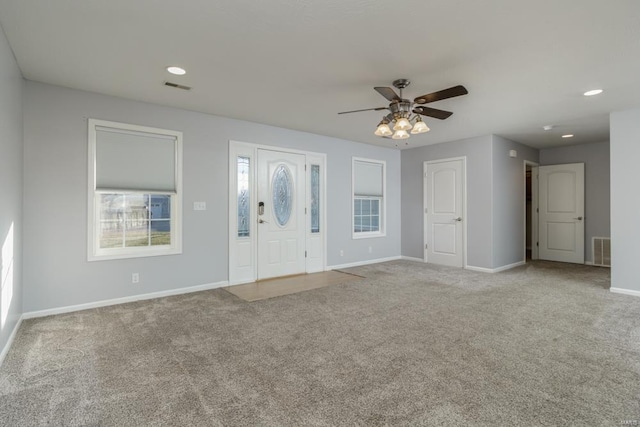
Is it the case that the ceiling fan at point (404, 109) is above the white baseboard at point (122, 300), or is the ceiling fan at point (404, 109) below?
above

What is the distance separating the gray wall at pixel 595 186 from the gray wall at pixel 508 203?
112 centimetres

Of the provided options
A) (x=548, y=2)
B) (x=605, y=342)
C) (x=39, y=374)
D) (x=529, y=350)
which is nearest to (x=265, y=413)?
(x=39, y=374)

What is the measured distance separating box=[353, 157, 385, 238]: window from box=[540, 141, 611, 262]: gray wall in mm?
4103

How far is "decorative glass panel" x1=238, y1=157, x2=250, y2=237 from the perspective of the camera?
193 inches

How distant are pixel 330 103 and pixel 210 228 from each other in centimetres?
244

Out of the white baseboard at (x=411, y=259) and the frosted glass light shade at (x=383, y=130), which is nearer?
the frosted glass light shade at (x=383, y=130)

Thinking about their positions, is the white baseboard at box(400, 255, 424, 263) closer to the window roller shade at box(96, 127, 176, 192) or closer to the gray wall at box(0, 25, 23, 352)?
the window roller shade at box(96, 127, 176, 192)

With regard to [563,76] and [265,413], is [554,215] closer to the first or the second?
[563,76]

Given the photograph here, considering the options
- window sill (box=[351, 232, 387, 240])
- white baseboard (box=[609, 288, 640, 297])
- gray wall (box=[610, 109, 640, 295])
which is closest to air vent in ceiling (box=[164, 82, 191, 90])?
window sill (box=[351, 232, 387, 240])

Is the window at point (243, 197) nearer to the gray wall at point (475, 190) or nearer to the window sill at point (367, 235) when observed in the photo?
the window sill at point (367, 235)

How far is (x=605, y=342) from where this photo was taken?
9.08ft

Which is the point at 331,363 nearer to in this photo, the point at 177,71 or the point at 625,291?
the point at 177,71

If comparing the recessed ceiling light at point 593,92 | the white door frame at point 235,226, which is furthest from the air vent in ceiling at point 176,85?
the recessed ceiling light at point 593,92

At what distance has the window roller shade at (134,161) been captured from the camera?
3816mm
